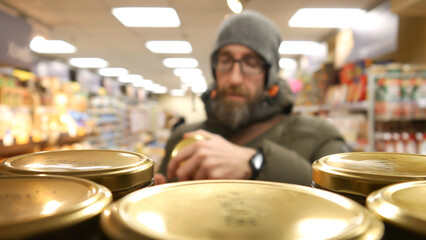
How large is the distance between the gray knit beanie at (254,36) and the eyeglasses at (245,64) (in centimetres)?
4

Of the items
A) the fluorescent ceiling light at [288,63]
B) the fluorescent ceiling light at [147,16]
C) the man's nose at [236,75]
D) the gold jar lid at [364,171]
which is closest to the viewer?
the gold jar lid at [364,171]

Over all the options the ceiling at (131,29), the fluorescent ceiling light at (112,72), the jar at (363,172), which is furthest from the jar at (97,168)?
the fluorescent ceiling light at (112,72)

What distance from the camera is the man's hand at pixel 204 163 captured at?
0.71 meters

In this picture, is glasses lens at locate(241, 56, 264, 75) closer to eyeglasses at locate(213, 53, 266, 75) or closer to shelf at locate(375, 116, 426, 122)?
eyeglasses at locate(213, 53, 266, 75)

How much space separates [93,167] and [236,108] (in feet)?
3.68

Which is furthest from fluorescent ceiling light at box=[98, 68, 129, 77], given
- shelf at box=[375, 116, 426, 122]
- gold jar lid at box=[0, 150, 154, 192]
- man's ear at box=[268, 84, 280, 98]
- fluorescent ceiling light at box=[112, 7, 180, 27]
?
gold jar lid at box=[0, 150, 154, 192]

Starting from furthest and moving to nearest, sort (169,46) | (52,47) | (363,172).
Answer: (52,47)
(169,46)
(363,172)

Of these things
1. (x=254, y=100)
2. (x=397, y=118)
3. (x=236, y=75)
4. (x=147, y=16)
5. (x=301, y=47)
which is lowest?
(x=397, y=118)

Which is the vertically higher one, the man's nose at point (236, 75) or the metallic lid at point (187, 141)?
the man's nose at point (236, 75)

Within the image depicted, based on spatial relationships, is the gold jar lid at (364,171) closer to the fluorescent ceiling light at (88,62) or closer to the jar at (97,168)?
the jar at (97,168)

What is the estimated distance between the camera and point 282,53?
7.81 metres

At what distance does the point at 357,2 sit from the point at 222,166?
4.42 metres

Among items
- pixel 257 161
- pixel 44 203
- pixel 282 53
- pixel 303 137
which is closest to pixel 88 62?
pixel 282 53

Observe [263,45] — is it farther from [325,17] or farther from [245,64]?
[325,17]
